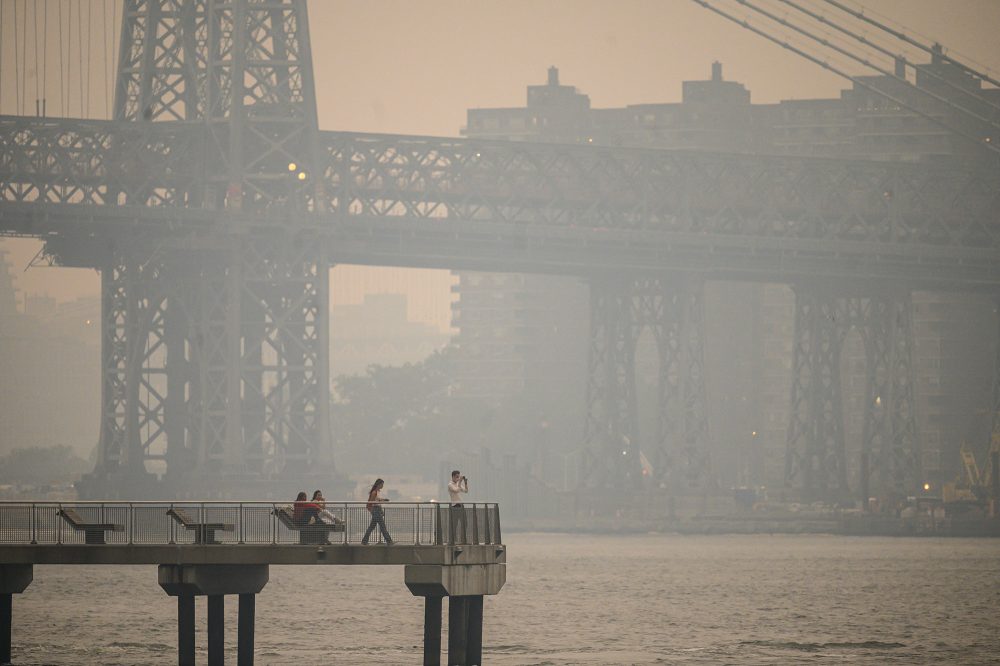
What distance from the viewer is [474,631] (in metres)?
60.8

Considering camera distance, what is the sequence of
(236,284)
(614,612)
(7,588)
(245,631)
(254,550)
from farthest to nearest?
(236,284) → (614,612) → (245,631) → (7,588) → (254,550)

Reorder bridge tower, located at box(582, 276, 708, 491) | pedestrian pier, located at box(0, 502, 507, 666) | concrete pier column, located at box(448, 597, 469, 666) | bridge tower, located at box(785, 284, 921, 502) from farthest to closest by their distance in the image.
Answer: bridge tower, located at box(785, 284, 921, 502), bridge tower, located at box(582, 276, 708, 491), concrete pier column, located at box(448, 597, 469, 666), pedestrian pier, located at box(0, 502, 507, 666)

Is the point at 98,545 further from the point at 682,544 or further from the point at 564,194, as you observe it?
the point at 564,194

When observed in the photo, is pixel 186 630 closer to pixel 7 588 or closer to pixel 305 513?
pixel 305 513

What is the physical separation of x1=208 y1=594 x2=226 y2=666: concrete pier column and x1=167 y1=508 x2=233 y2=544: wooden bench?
57.5 inches

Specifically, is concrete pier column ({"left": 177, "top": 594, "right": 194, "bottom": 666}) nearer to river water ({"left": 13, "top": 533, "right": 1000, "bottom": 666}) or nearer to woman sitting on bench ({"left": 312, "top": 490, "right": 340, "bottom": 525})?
woman sitting on bench ({"left": 312, "top": 490, "right": 340, "bottom": 525})

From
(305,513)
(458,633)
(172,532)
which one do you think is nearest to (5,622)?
(172,532)

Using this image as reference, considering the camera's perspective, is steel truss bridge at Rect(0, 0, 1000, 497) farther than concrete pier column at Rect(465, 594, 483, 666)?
Yes

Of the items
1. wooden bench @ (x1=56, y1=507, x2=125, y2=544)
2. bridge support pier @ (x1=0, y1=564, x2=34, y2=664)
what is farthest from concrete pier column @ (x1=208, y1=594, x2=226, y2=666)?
bridge support pier @ (x1=0, y1=564, x2=34, y2=664)

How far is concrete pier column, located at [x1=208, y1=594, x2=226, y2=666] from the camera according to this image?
200ft

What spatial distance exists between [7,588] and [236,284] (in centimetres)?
8662

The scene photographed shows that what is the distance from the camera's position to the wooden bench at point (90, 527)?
60.1 metres

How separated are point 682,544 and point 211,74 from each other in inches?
1553

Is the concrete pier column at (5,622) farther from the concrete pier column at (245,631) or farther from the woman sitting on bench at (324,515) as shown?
the woman sitting on bench at (324,515)
